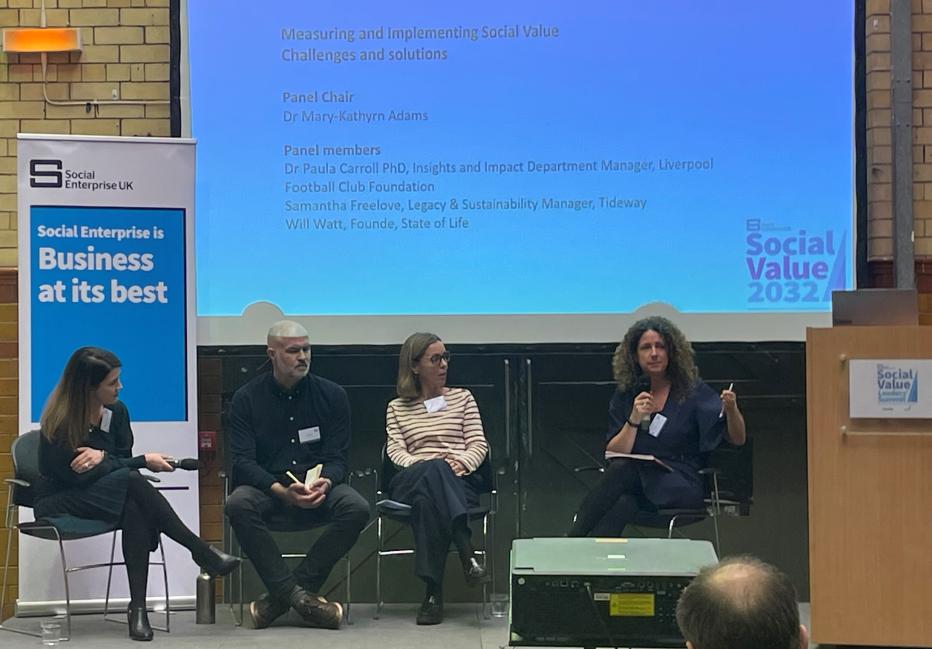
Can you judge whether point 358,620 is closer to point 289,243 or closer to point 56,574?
point 56,574

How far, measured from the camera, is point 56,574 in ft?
15.4

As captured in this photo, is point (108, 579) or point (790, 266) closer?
point (108, 579)

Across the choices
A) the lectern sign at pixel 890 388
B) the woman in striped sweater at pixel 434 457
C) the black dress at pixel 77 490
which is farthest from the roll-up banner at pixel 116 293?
the lectern sign at pixel 890 388

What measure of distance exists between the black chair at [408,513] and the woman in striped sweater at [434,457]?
0.12 ft

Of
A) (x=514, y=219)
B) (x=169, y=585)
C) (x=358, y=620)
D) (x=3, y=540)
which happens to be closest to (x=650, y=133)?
(x=514, y=219)

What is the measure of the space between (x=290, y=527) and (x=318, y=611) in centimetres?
35

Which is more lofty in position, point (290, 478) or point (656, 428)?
point (656, 428)

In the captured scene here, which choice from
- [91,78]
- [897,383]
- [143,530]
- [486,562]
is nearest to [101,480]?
[143,530]

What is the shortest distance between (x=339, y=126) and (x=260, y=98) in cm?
35

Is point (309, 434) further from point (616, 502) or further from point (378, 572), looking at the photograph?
point (616, 502)

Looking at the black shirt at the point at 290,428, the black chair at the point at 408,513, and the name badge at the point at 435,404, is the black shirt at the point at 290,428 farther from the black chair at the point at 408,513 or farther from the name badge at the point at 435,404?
the name badge at the point at 435,404

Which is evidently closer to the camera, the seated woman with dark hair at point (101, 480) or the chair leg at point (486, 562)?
the seated woman with dark hair at point (101, 480)

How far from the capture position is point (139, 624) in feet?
14.0

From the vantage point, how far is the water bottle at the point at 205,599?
15.0 ft
